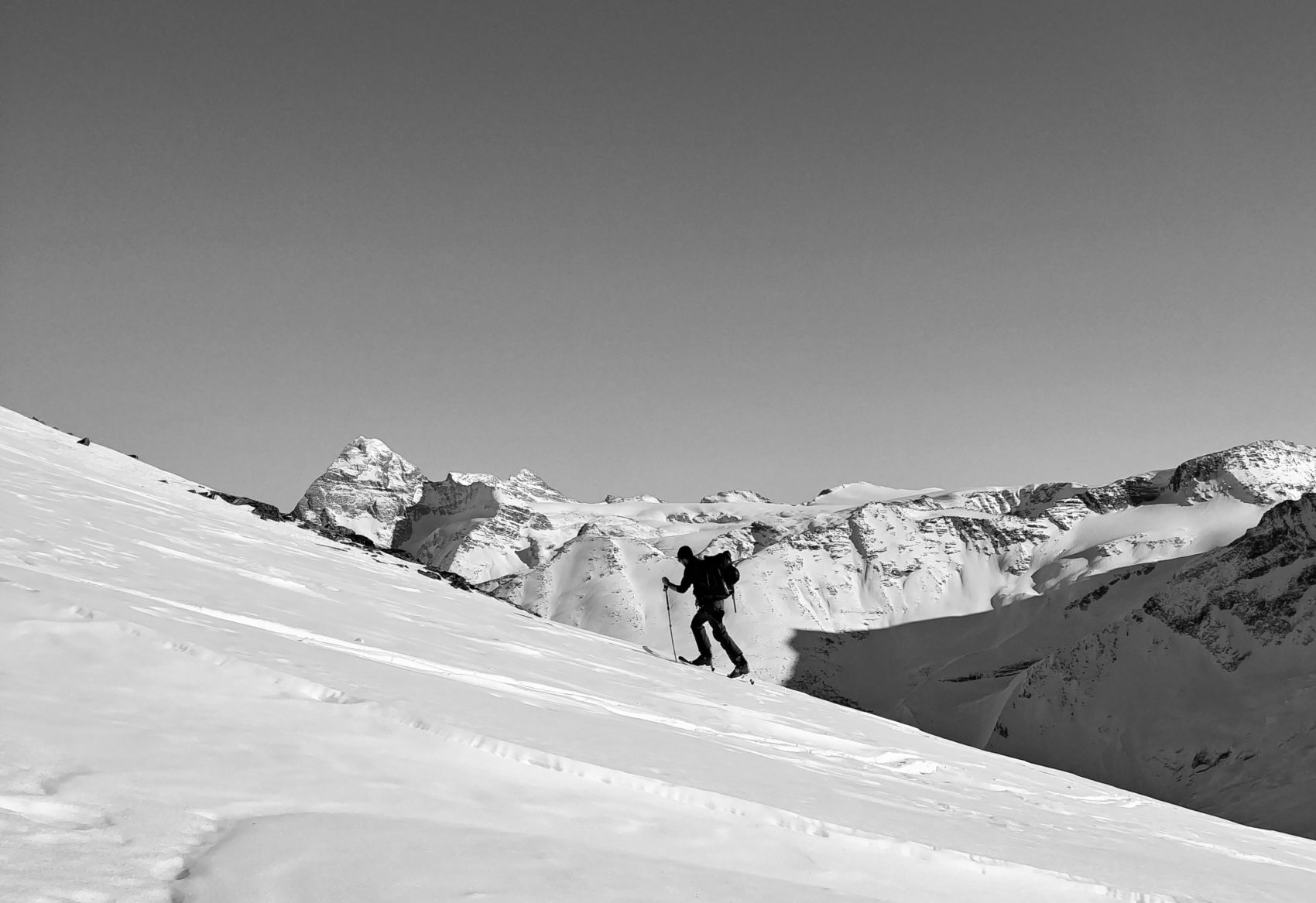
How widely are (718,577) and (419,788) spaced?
1097cm

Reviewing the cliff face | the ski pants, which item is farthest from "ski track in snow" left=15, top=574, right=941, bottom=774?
the cliff face

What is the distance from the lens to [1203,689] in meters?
118

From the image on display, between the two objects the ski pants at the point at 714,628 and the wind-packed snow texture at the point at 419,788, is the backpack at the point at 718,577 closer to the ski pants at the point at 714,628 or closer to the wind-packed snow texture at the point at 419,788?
the ski pants at the point at 714,628

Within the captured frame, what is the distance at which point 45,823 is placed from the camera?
2527 mm

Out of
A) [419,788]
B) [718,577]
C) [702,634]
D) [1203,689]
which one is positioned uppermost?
[1203,689]

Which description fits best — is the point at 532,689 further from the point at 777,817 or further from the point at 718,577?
the point at 718,577

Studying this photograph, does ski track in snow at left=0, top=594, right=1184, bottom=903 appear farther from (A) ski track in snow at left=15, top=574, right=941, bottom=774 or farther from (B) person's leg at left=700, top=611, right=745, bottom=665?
(B) person's leg at left=700, top=611, right=745, bottom=665

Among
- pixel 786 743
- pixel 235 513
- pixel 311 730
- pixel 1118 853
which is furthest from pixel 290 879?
pixel 235 513

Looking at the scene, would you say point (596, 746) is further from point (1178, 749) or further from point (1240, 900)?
point (1178, 749)

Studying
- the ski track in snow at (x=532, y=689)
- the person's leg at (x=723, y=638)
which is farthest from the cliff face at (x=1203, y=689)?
the ski track in snow at (x=532, y=689)

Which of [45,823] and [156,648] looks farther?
[156,648]

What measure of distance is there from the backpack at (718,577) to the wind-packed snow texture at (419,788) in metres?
5.49

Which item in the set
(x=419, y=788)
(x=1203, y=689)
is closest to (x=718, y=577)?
(x=419, y=788)

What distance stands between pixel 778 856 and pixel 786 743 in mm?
4393
